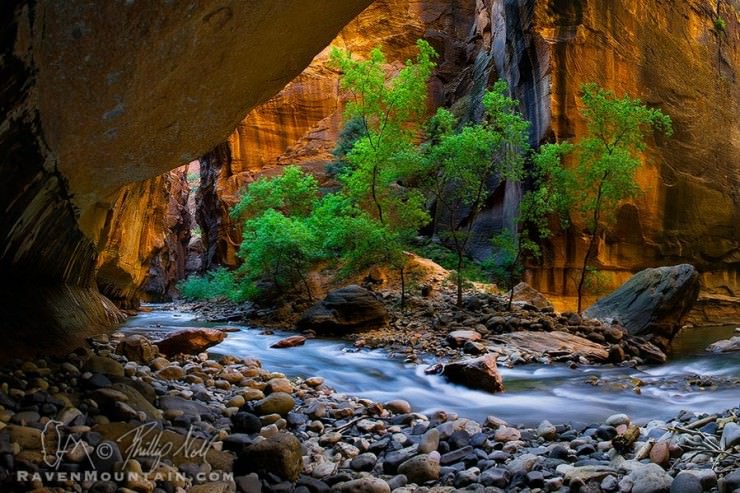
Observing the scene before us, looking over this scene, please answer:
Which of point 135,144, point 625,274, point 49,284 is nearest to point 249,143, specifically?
point 625,274

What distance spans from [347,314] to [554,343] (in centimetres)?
492

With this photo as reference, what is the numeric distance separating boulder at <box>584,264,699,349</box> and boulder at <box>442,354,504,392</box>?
6.47m

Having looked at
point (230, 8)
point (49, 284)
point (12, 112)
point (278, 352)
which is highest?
point (230, 8)

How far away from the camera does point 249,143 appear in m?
28.5

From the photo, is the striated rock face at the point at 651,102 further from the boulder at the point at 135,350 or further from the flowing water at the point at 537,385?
the boulder at the point at 135,350

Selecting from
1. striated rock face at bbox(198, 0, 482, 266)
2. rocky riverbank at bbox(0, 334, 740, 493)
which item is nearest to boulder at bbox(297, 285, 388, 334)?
rocky riverbank at bbox(0, 334, 740, 493)

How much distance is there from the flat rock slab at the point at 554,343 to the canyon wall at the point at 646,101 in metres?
8.37

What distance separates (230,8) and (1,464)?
2.95m

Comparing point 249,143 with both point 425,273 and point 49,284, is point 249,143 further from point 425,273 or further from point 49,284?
point 49,284

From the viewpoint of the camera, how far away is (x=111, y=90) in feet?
10.6

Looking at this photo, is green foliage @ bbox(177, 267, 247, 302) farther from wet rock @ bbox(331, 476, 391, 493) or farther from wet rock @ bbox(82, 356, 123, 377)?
wet rock @ bbox(331, 476, 391, 493)

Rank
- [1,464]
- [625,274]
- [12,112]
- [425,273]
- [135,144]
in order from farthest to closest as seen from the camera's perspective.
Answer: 1. [625,274]
2. [425,273]
3. [135,144]
4. [12,112]
5. [1,464]

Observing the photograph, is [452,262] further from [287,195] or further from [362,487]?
[362,487]
